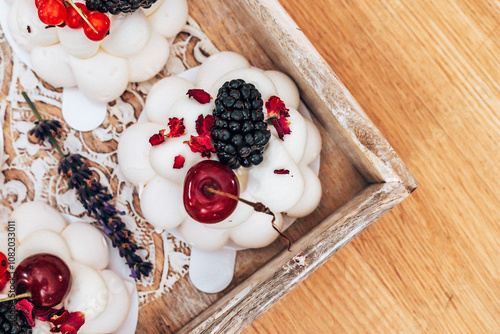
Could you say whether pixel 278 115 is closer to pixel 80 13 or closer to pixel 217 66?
pixel 217 66

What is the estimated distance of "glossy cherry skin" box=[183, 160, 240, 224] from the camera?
467 mm

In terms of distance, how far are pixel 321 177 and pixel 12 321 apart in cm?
43

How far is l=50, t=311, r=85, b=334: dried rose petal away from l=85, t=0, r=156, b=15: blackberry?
371mm

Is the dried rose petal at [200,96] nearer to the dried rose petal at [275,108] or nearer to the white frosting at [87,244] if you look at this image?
the dried rose petal at [275,108]

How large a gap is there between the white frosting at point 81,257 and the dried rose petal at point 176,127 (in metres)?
0.21

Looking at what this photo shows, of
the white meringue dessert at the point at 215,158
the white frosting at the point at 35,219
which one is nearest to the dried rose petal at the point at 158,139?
the white meringue dessert at the point at 215,158

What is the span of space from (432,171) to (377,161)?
0.50 feet

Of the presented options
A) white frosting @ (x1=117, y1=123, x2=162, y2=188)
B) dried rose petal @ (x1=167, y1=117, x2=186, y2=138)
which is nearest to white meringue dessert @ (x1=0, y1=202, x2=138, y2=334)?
white frosting @ (x1=117, y1=123, x2=162, y2=188)

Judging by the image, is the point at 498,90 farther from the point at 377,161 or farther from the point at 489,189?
the point at 377,161

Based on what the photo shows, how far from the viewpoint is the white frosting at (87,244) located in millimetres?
595

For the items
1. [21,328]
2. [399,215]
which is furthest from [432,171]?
[21,328]

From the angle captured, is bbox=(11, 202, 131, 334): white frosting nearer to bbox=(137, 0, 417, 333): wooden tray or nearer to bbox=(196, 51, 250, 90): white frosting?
bbox=(137, 0, 417, 333): wooden tray

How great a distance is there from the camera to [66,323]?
→ 20.5 inches

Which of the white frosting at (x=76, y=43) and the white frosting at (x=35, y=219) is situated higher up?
the white frosting at (x=76, y=43)
